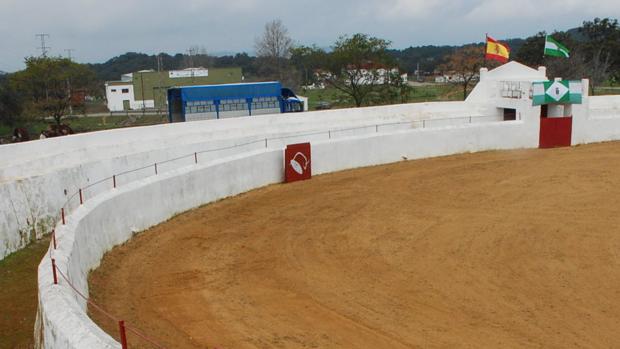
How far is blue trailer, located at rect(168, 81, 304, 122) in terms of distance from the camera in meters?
33.2

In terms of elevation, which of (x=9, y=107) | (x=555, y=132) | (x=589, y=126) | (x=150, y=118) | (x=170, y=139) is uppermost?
(x=9, y=107)

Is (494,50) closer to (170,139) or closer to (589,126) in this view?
(589,126)

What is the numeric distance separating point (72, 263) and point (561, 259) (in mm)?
11300

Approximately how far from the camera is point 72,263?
11.2 m

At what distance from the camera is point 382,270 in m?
14.1

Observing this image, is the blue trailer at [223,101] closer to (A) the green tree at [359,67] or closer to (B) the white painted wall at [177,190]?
(B) the white painted wall at [177,190]

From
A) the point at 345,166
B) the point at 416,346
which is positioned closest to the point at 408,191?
the point at 345,166

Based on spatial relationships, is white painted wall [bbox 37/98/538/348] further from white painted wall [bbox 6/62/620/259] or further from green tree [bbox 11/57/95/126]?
green tree [bbox 11/57/95/126]

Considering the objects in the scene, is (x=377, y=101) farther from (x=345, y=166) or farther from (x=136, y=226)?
(x=136, y=226)

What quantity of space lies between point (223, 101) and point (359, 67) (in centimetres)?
2102

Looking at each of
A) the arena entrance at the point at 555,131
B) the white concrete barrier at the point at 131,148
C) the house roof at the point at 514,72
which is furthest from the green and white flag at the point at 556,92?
the house roof at the point at 514,72

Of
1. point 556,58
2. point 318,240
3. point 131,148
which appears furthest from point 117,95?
point 318,240

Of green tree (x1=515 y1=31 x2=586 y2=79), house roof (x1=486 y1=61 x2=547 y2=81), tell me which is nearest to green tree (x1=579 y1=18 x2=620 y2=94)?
green tree (x1=515 y1=31 x2=586 y2=79)

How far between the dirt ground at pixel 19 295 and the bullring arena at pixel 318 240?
64 centimetres
